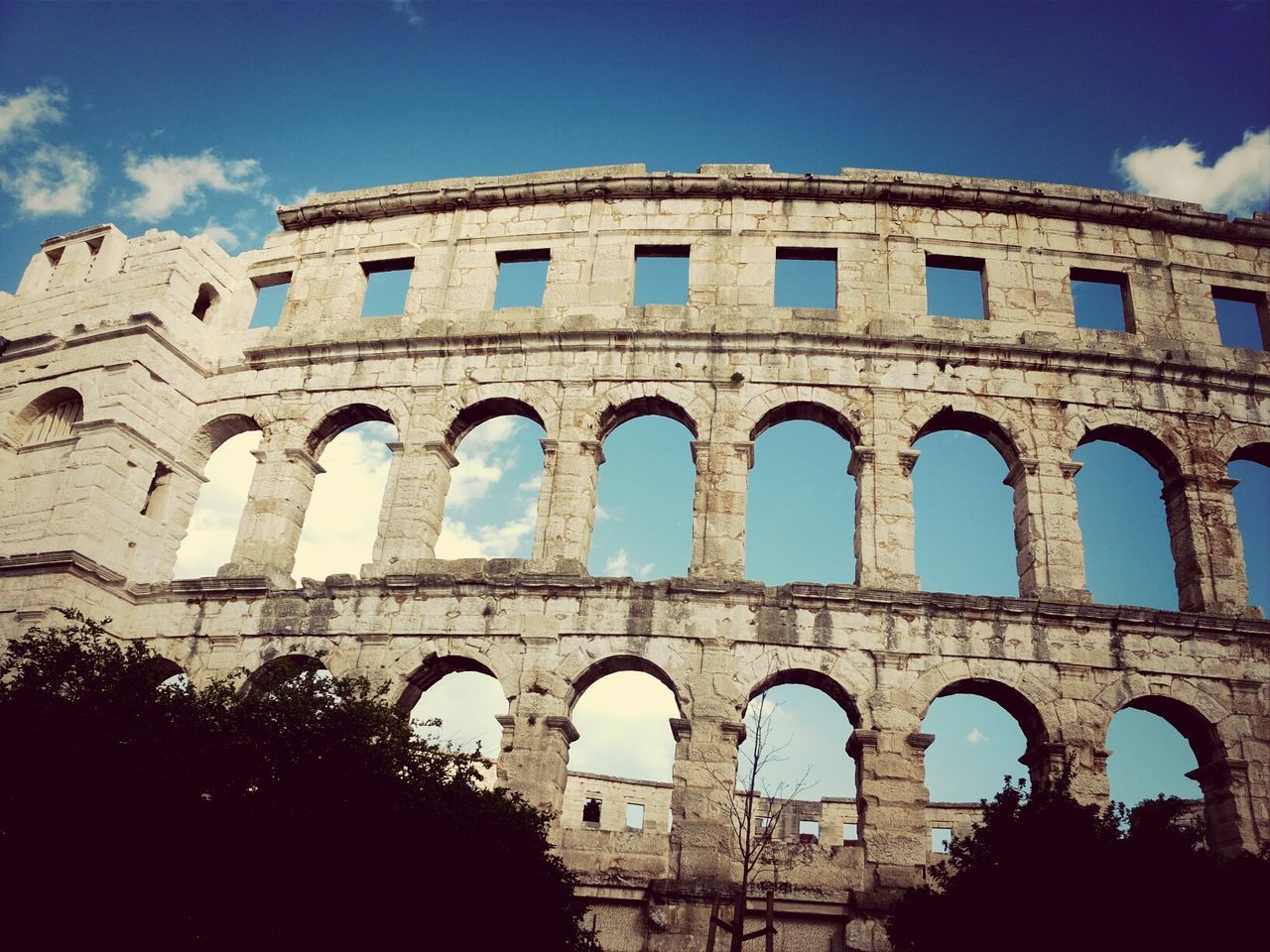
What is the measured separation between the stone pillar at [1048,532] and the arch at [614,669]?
5209mm

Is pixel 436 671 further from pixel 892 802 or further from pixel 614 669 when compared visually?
pixel 892 802

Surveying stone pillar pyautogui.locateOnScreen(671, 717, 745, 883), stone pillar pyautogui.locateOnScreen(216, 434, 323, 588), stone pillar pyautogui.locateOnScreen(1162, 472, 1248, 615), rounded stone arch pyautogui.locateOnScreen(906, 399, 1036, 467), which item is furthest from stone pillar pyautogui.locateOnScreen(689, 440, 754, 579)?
stone pillar pyautogui.locateOnScreen(1162, 472, 1248, 615)

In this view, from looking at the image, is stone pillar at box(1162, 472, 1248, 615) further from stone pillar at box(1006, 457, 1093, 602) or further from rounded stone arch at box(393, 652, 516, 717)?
rounded stone arch at box(393, 652, 516, 717)

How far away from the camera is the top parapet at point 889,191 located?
56.9 ft

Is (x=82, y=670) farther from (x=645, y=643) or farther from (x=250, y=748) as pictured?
(x=645, y=643)

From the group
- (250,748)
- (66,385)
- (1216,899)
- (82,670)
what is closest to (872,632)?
(1216,899)

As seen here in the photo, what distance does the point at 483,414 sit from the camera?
1652 cm

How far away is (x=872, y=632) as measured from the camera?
44.6ft

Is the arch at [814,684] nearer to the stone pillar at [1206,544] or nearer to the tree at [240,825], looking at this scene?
the tree at [240,825]

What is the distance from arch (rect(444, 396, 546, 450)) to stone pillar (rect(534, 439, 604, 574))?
0.74 metres

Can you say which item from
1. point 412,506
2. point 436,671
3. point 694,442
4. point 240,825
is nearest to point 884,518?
point 694,442

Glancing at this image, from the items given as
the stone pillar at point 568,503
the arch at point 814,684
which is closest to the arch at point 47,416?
the stone pillar at point 568,503

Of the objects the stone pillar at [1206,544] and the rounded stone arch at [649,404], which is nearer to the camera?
the stone pillar at [1206,544]

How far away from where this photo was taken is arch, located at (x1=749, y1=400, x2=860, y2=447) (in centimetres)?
1547
